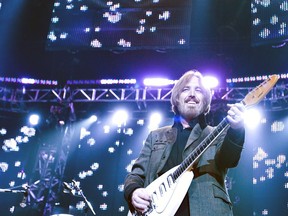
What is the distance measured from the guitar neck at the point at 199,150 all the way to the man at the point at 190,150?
0.06 metres

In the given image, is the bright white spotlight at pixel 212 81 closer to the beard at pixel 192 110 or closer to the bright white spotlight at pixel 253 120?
the bright white spotlight at pixel 253 120

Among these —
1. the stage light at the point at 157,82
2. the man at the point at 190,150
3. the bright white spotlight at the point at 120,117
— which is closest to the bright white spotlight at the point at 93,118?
the bright white spotlight at the point at 120,117

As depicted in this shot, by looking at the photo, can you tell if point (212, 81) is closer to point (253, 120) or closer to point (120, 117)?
point (253, 120)

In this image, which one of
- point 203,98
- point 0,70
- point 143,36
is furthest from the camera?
point 0,70

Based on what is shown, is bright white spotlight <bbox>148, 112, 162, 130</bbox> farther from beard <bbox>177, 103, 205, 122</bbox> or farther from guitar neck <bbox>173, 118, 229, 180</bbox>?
guitar neck <bbox>173, 118, 229, 180</bbox>

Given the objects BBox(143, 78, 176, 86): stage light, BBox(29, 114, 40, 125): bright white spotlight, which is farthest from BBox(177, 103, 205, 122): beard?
BBox(29, 114, 40, 125): bright white spotlight

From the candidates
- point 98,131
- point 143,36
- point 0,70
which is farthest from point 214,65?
point 0,70

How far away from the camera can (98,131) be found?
45.8 feet

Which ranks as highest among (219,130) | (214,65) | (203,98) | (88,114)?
(214,65)

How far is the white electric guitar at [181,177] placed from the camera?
7.77 ft

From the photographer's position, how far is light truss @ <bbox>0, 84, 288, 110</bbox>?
392 inches

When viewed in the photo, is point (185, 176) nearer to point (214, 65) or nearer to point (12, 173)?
point (214, 65)

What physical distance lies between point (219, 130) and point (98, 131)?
11751mm

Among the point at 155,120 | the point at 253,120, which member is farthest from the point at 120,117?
the point at 253,120
